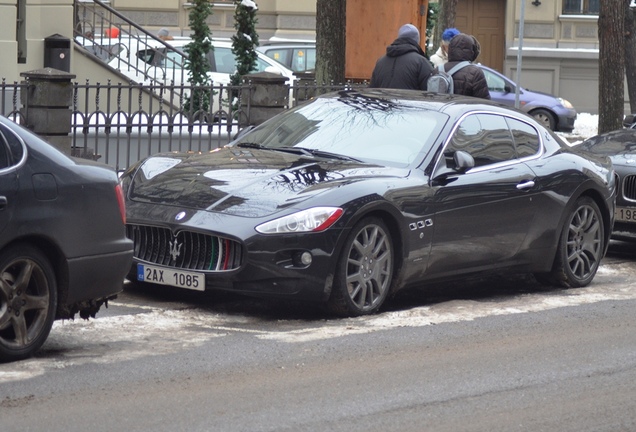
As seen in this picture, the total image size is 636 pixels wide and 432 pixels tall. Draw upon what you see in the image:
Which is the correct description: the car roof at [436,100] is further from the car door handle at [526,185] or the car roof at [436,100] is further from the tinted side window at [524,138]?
the car door handle at [526,185]

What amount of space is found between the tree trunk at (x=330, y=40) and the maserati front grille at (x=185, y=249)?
8.46m

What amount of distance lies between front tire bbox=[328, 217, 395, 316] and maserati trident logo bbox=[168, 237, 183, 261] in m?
1.05

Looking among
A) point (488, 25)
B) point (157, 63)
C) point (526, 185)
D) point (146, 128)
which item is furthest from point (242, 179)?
point (488, 25)

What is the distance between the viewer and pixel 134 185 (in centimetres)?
916

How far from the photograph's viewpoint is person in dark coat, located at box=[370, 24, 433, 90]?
1311 cm

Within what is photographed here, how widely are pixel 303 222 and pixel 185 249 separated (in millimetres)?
814

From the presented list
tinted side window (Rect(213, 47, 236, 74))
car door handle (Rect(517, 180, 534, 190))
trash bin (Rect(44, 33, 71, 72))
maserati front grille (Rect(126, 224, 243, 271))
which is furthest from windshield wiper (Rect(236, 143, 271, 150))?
tinted side window (Rect(213, 47, 236, 74))

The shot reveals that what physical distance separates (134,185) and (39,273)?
217 cm

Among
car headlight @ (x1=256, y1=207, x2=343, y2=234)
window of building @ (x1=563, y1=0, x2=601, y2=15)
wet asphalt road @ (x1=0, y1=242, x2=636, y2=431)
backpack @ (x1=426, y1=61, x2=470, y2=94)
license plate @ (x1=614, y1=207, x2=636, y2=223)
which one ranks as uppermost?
window of building @ (x1=563, y1=0, x2=601, y2=15)

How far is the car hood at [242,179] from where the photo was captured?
856 centimetres

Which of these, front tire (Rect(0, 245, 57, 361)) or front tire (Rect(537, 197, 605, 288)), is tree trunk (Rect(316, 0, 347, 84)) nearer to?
front tire (Rect(537, 197, 605, 288))

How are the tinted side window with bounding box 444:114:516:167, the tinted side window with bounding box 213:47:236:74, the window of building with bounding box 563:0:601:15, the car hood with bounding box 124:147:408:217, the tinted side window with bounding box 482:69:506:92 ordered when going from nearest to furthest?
1. the car hood with bounding box 124:147:408:217
2. the tinted side window with bounding box 444:114:516:167
3. the tinted side window with bounding box 213:47:236:74
4. the tinted side window with bounding box 482:69:506:92
5. the window of building with bounding box 563:0:601:15

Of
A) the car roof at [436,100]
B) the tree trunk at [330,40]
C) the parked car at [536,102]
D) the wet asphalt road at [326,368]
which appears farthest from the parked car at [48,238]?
the parked car at [536,102]

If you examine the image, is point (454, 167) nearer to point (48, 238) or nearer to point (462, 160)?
point (462, 160)
